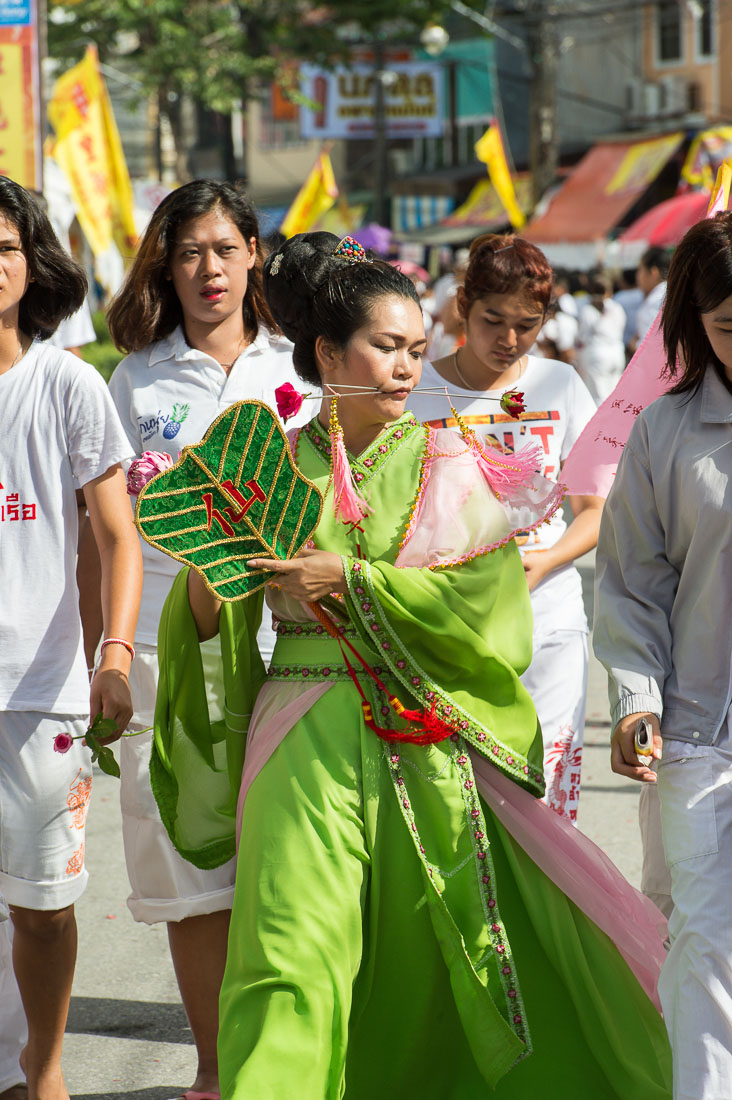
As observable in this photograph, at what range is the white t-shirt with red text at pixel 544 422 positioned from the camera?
13.0 feet

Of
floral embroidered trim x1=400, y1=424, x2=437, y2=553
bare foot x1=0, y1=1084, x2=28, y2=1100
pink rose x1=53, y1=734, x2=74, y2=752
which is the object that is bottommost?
bare foot x1=0, y1=1084, x2=28, y2=1100

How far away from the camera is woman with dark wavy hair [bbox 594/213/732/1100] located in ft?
8.30

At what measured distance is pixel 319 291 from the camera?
3.00 metres

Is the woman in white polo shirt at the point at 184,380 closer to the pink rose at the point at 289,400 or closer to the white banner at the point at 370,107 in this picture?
the pink rose at the point at 289,400

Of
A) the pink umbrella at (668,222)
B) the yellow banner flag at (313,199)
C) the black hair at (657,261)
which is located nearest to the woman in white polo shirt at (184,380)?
the black hair at (657,261)

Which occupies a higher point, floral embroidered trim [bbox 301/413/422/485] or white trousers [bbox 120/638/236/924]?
floral embroidered trim [bbox 301/413/422/485]

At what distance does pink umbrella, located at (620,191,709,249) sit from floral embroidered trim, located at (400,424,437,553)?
18896 mm

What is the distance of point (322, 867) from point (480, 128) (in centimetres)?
3311

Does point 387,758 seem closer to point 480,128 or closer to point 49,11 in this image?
point 49,11

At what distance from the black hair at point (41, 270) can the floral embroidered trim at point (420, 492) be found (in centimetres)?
86

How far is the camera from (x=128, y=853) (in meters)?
3.59

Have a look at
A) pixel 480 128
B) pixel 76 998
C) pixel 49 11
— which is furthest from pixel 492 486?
pixel 480 128

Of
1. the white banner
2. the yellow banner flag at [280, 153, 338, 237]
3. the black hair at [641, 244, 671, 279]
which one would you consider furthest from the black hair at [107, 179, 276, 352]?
the white banner

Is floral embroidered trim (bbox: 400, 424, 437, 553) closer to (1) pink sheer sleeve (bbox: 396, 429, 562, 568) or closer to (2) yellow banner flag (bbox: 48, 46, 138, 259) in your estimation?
Result: (1) pink sheer sleeve (bbox: 396, 429, 562, 568)
